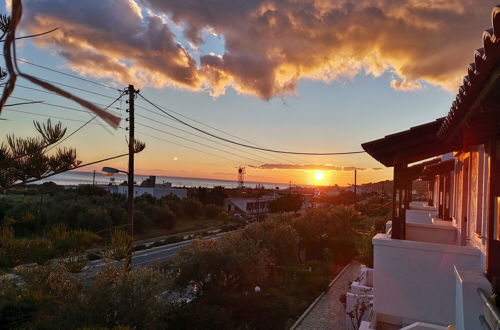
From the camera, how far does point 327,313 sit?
9945 millimetres

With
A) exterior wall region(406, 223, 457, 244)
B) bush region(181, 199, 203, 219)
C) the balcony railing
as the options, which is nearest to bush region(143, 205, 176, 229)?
bush region(181, 199, 203, 219)

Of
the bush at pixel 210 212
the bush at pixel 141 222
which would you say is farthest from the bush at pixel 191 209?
the bush at pixel 141 222

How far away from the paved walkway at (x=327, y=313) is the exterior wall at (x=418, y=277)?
4132 mm

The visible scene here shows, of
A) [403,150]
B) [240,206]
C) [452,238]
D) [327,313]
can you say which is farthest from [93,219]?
[240,206]

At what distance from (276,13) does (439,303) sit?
8299 millimetres

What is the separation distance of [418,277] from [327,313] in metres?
5.56

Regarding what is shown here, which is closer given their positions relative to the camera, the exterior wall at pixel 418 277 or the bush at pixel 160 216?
the exterior wall at pixel 418 277

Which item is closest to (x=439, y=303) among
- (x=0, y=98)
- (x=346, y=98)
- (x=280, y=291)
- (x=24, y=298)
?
(x=0, y=98)

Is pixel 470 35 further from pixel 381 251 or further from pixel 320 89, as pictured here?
pixel 320 89

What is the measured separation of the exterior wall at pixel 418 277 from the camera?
15.8ft

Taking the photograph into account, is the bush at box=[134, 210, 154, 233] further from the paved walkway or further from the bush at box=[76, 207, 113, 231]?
the paved walkway

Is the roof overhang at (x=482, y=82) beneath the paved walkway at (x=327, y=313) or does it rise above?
above

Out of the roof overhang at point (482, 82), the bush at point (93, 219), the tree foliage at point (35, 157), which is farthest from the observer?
the bush at point (93, 219)

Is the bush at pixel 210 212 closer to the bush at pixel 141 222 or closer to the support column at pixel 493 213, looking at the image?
the bush at pixel 141 222
